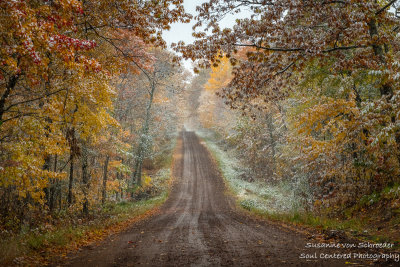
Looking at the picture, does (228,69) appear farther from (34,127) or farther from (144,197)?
(34,127)

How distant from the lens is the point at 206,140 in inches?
1647

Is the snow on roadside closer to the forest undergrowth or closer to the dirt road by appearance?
the dirt road

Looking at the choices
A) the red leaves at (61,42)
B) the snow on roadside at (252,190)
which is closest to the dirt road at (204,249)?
the red leaves at (61,42)

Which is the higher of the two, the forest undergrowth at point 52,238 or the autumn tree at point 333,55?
the autumn tree at point 333,55

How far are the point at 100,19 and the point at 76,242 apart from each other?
22.3 feet

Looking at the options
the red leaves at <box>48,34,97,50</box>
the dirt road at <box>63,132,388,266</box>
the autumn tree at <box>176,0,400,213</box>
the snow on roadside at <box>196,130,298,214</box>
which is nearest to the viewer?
the dirt road at <box>63,132,388,266</box>

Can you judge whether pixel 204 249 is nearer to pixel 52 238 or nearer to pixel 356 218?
pixel 52 238

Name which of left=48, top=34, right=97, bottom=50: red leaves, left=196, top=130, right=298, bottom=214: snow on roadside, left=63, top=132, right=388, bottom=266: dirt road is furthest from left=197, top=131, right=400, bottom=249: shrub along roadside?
left=48, top=34, right=97, bottom=50: red leaves

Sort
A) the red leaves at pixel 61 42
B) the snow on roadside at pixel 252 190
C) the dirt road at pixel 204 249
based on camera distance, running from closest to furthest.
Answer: the dirt road at pixel 204 249, the red leaves at pixel 61 42, the snow on roadside at pixel 252 190

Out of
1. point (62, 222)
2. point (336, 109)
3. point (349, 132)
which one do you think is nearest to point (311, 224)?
point (349, 132)

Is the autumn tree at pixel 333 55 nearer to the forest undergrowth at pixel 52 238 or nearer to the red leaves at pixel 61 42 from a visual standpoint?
the red leaves at pixel 61 42

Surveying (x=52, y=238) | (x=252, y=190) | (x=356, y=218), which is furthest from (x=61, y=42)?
(x=252, y=190)

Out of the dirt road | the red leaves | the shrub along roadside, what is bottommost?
the dirt road

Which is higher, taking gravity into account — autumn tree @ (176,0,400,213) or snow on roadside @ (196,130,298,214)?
autumn tree @ (176,0,400,213)
